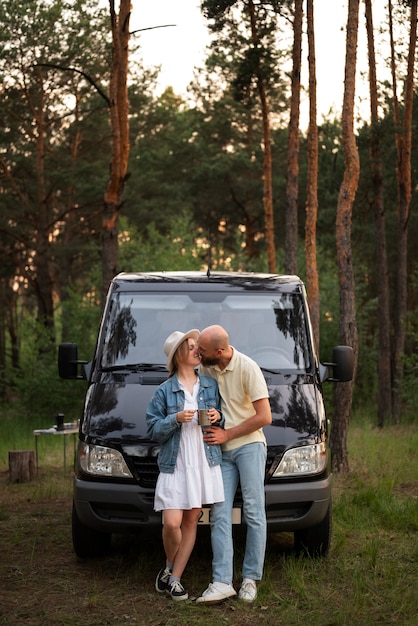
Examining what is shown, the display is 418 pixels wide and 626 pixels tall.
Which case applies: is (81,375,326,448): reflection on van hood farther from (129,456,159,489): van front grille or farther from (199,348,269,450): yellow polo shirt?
(199,348,269,450): yellow polo shirt

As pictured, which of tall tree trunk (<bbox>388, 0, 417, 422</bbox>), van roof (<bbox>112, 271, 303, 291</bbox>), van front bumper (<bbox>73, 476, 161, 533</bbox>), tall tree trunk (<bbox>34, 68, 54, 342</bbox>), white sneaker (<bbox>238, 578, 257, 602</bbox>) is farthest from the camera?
tall tree trunk (<bbox>34, 68, 54, 342</bbox>)

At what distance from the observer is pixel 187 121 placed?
40.8 m

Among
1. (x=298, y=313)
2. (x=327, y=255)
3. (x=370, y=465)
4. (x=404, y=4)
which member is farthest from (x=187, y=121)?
(x=298, y=313)

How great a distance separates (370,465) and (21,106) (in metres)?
21.4

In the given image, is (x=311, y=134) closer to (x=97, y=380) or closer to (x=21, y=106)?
(x=21, y=106)

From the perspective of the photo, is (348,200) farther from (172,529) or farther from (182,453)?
(172,529)

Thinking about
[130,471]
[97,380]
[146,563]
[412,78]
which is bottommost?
[146,563]

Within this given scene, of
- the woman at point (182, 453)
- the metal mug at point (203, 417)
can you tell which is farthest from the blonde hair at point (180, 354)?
the metal mug at point (203, 417)

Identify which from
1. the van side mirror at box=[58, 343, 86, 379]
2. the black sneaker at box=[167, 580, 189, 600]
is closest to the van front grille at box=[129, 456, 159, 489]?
the black sneaker at box=[167, 580, 189, 600]

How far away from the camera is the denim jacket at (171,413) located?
6957mm

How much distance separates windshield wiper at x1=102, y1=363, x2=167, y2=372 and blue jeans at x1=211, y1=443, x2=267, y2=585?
1291mm

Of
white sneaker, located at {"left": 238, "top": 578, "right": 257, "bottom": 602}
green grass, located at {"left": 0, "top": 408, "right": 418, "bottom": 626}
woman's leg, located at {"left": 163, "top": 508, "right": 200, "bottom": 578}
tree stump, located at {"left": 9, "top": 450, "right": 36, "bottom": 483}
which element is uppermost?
woman's leg, located at {"left": 163, "top": 508, "right": 200, "bottom": 578}

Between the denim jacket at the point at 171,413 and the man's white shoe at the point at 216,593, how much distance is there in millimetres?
796

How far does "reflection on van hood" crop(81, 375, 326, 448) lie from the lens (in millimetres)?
7543
